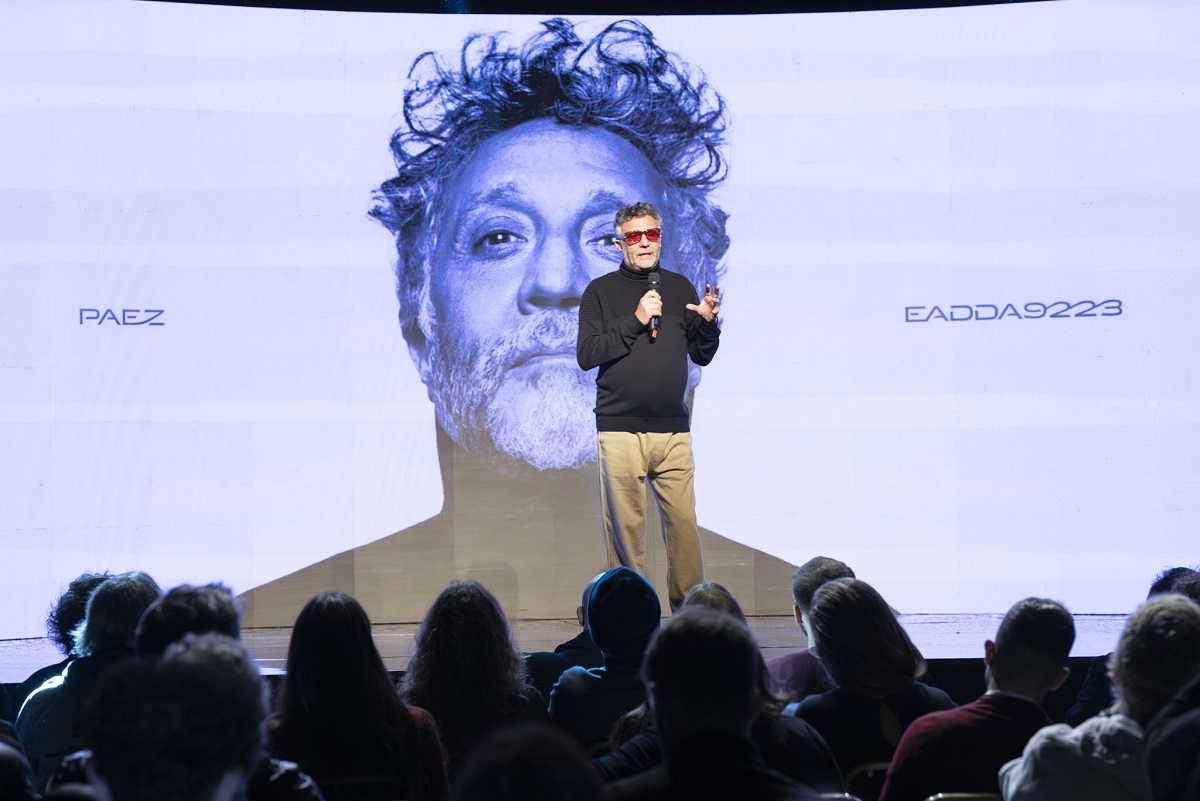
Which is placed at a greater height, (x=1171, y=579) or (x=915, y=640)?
(x=1171, y=579)

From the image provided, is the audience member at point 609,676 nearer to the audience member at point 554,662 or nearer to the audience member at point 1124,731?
the audience member at point 554,662

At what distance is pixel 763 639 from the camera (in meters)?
4.61

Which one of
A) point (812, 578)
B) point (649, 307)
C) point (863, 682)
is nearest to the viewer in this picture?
point (863, 682)

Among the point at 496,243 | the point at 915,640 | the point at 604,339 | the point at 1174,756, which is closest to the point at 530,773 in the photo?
the point at 1174,756

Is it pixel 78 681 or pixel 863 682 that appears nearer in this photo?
pixel 863 682

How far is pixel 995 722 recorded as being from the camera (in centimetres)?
201

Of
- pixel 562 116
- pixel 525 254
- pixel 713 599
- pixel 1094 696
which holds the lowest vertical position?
pixel 1094 696

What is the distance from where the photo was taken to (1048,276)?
5.38 metres

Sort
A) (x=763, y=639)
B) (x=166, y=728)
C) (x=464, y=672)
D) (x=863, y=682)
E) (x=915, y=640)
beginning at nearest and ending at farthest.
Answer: (x=166, y=728), (x=863, y=682), (x=464, y=672), (x=915, y=640), (x=763, y=639)

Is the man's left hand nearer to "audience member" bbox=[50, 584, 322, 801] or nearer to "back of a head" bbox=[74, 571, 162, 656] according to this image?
"back of a head" bbox=[74, 571, 162, 656]

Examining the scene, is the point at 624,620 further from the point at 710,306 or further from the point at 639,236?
the point at 639,236

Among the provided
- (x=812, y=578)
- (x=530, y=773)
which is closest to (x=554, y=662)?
(x=812, y=578)

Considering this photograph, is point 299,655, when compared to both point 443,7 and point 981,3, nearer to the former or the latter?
point 443,7

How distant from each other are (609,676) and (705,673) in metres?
1.02
